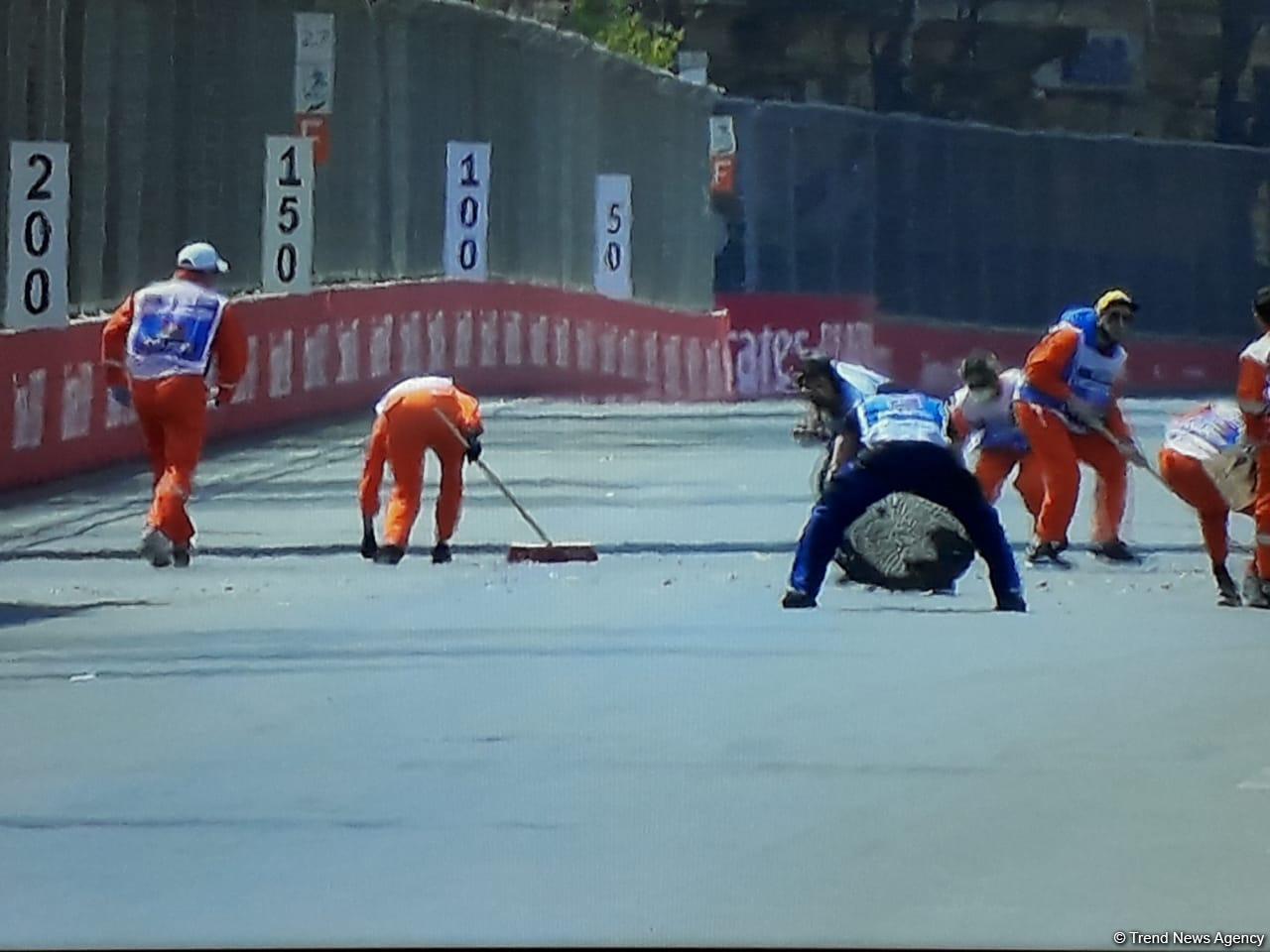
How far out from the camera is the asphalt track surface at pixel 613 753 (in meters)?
8.38

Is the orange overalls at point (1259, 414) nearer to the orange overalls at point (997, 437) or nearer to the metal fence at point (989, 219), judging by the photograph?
the orange overalls at point (997, 437)

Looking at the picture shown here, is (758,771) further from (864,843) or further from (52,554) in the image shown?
(52,554)

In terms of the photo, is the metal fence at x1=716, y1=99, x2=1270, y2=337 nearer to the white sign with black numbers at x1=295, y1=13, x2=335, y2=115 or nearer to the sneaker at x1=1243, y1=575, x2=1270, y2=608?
the white sign with black numbers at x1=295, y1=13, x2=335, y2=115

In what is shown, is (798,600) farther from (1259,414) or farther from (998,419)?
(998,419)

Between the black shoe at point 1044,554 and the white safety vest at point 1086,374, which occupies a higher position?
the white safety vest at point 1086,374

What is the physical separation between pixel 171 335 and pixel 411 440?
1.38 m

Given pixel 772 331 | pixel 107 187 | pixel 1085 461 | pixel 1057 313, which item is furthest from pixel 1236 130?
pixel 1085 461

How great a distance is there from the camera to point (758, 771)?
10.5 metres

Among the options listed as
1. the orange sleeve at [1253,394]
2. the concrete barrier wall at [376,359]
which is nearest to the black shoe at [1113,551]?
the orange sleeve at [1253,394]

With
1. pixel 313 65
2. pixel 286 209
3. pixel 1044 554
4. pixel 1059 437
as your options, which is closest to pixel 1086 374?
pixel 1059 437

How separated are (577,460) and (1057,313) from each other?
64.7 ft

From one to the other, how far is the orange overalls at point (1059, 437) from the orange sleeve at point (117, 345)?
4.66 meters

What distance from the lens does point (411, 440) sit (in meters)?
18.0

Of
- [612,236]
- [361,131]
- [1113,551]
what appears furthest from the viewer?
[612,236]
